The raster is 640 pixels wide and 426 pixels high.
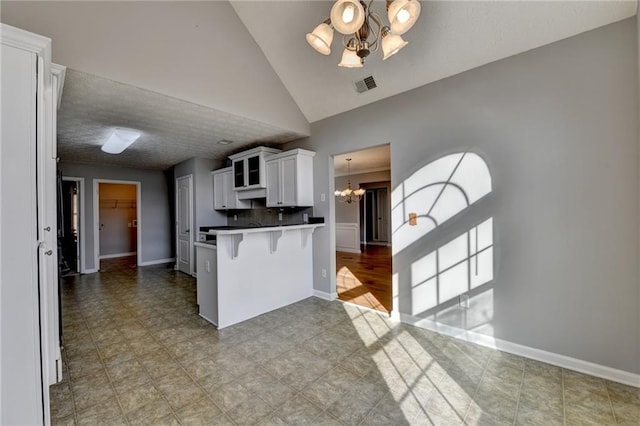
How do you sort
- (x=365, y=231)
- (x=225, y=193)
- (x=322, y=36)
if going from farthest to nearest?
(x=365, y=231), (x=225, y=193), (x=322, y=36)

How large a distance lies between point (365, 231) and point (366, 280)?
499 centimetres

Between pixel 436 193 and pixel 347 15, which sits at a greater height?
pixel 347 15

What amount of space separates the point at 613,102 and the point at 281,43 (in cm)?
306

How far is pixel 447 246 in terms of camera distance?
265 centimetres

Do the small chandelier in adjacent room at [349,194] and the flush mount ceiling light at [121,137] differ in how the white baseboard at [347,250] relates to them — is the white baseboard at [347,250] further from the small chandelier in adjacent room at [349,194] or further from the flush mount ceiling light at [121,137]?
the flush mount ceiling light at [121,137]

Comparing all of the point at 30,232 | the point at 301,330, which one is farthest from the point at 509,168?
the point at 30,232

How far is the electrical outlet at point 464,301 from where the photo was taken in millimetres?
2535

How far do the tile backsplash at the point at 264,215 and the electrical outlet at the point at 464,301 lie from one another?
230 centimetres

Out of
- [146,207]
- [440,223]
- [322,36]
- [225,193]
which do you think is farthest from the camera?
[146,207]

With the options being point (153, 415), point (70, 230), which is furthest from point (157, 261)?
point (153, 415)

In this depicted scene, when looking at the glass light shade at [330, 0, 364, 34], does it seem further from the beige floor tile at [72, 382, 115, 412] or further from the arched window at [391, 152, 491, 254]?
the beige floor tile at [72, 382, 115, 412]

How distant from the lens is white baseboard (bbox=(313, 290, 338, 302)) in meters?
3.71

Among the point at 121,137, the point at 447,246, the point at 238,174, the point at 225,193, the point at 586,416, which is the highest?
the point at 121,137

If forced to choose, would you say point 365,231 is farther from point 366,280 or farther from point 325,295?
point 325,295
